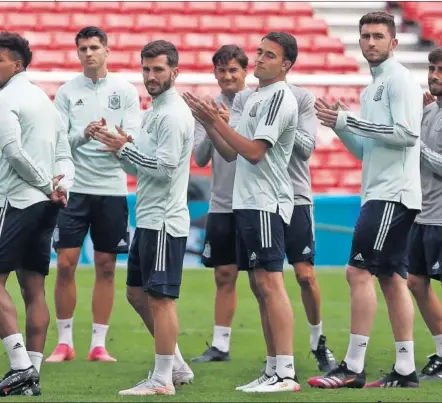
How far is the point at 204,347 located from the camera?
8.52 m

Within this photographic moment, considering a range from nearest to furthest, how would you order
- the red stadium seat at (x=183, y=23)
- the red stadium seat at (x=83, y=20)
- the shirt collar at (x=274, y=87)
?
the shirt collar at (x=274, y=87) → the red stadium seat at (x=83, y=20) → the red stadium seat at (x=183, y=23)

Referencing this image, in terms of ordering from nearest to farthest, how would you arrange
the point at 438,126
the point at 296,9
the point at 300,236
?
the point at 438,126, the point at 300,236, the point at 296,9

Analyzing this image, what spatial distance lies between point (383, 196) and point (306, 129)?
4.01ft

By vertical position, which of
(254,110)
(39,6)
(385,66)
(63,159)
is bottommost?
(63,159)

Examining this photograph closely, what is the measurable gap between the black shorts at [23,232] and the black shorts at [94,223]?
1.51 meters

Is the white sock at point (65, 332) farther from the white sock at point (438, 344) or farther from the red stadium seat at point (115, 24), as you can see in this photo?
the red stadium seat at point (115, 24)

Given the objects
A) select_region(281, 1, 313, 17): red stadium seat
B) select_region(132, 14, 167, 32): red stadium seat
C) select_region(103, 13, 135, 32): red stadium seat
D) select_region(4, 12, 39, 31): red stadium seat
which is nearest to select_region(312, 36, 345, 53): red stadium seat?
select_region(281, 1, 313, 17): red stadium seat

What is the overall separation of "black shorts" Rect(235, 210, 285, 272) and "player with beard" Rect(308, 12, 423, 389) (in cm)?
40

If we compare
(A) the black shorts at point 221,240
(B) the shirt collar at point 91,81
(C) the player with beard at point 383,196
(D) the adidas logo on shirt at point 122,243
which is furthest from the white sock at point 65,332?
(C) the player with beard at point 383,196

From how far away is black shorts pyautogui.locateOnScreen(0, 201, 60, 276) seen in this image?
250 inches

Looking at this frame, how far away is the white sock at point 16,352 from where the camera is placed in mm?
6301

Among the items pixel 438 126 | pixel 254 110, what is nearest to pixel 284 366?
pixel 254 110

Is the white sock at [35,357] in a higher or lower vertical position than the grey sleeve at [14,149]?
lower

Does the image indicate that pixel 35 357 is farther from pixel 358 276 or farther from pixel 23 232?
pixel 358 276
